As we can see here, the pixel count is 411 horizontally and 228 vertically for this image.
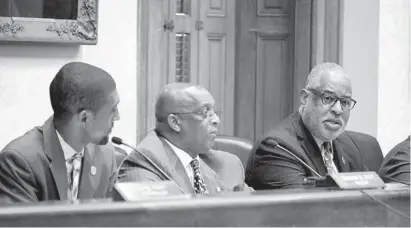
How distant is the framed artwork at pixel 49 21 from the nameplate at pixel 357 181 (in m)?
2.10

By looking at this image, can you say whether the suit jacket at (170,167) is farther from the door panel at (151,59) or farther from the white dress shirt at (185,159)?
the door panel at (151,59)

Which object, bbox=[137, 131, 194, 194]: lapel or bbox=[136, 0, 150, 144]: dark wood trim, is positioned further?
bbox=[136, 0, 150, 144]: dark wood trim

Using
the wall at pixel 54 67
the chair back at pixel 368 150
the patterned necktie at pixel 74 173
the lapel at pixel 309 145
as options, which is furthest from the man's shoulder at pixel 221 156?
the wall at pixel 54 67

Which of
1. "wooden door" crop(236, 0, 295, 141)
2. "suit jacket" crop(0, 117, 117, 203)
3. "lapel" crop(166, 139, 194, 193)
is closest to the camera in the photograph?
"suit jacket" crop(0, 117, 117, 203)

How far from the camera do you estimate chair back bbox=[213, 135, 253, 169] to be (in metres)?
3.68

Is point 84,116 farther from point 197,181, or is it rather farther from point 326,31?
point 326,31

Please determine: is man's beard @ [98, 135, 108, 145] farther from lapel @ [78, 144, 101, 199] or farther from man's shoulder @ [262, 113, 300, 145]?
man's shoulder @ [262, 113, 300, 145]

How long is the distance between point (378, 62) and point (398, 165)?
6.62 ft

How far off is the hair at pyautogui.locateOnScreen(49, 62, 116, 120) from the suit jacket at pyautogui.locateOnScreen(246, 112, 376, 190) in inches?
32.5

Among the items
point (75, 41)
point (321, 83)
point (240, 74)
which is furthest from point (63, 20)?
point (240, 74)

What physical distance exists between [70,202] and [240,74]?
11.7ft

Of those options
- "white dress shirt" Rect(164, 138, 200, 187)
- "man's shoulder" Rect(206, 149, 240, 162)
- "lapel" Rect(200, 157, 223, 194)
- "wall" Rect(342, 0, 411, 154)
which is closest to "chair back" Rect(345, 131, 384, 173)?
"man's shoulder" Rect(206, 149, 240, 162)

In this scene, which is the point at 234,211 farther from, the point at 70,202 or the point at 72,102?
the point at 72,102

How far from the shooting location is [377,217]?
2.14 meters
